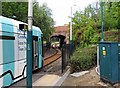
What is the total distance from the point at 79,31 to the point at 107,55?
104ft

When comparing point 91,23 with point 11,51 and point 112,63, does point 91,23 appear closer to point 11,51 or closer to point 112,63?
point 11,51

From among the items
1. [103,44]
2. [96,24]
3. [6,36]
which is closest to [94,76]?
[103,44]

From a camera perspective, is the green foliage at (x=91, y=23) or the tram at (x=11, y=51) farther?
the green foliage at (x=91, y=23)

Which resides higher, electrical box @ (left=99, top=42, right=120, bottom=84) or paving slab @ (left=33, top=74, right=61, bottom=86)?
electrical box @ (left=99, top=42, right=120, bottom=84)

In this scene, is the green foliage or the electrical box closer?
the electrical box

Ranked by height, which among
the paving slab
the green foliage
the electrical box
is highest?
the green foliage

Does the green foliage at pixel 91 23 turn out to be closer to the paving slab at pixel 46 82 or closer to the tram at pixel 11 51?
the paving slab at pixel 46 82

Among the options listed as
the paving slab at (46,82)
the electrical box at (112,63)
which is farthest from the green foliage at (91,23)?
the electrical box at (112,63)

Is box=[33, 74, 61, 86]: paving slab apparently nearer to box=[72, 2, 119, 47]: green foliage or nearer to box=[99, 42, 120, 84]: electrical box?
box=[99, 42, 120, 84]: electrical box

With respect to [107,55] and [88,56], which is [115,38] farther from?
[107,55]

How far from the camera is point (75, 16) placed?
156 ft

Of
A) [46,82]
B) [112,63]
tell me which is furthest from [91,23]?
[112,63]

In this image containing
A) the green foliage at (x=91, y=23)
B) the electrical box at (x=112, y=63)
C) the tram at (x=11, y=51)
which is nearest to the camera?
the electrical box at (x=112, y=63)

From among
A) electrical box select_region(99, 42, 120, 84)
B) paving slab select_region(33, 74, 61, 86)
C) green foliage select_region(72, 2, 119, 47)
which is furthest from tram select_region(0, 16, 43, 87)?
green foliage select_region(72, 2, 119, 47)
